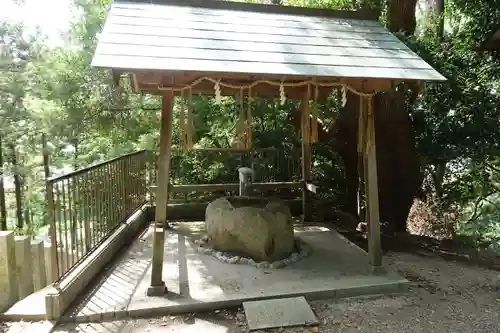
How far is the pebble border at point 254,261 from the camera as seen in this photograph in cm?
461

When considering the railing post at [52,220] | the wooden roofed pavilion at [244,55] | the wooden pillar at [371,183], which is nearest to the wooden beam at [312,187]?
the wooden roofed pavilion at [244,55]

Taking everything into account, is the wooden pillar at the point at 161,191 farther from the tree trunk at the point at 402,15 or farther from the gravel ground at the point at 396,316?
the tree trunk at the point at 402,15

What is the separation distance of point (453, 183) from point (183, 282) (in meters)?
6.78

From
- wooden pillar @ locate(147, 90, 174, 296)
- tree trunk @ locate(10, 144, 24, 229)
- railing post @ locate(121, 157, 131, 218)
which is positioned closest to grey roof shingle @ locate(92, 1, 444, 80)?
wooden pillar @ locate(147, 90, 174, 296)

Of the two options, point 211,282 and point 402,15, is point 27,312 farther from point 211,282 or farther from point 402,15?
point 402,15

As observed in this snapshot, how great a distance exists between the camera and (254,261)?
4723 mm

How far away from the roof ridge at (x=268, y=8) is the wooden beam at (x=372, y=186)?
6.00 feet

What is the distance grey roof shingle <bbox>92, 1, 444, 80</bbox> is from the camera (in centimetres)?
350

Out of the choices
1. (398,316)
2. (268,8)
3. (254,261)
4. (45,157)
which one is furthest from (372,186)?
(45,157)

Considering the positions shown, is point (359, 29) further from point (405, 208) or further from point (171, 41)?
point (405, 208)

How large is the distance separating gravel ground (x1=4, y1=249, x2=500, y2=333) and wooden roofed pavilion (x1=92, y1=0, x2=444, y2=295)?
55 centimetres

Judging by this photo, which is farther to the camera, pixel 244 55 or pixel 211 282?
pixel 211 282

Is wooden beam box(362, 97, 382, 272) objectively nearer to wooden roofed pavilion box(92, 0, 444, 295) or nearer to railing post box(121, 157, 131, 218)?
wooden roofed pavilion box(92, 0, 444, 295)

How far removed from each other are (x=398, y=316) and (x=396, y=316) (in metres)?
0.02
